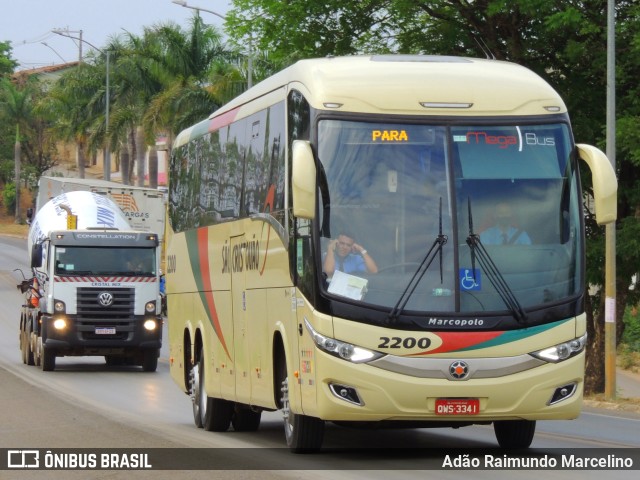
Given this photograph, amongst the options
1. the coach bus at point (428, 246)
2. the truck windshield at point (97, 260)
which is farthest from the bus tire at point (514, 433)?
the truck windshield at point (97, 260)

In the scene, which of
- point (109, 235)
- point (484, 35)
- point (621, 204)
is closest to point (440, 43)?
point (484, 35)

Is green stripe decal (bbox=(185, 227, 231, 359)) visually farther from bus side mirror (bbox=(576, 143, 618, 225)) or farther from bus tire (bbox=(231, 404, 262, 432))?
bus side mirror (bbox=(576, 143, 618, 225))

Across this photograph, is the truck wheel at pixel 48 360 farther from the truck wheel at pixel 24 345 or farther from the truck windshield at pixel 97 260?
the truck wheel at pixel 24 345

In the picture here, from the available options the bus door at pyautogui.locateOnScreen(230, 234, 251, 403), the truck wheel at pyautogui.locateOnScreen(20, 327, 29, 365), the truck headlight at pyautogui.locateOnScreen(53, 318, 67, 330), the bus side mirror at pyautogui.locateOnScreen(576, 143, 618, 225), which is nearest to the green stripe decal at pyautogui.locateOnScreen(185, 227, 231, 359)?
the bus door at pyautogui.locateOnScreen(230, 234, 251, 403)

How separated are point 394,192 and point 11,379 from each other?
1844 centimetres

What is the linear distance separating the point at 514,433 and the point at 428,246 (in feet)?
8.48

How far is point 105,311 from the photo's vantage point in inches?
1335

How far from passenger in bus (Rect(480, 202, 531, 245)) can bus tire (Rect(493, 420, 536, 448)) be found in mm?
2146

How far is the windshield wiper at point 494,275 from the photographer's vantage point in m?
13.2

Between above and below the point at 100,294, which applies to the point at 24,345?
below

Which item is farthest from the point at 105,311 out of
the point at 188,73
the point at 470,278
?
the point at 188,73

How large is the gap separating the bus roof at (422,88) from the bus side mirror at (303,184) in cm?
69

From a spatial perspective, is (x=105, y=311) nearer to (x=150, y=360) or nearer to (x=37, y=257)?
(x=150, y=360)

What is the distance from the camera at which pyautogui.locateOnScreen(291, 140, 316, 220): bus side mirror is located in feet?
43.1
